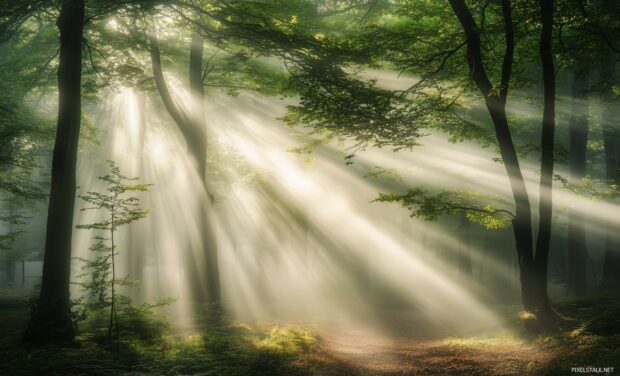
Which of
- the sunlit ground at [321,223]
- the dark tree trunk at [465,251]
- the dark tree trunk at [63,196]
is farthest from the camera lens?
the dark tree trunk at [465,251]

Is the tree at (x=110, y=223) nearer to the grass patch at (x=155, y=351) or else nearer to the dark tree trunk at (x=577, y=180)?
the grass patch at (x=155, y=351)

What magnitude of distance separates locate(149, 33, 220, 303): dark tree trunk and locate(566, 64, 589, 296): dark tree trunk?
1585 centimetres

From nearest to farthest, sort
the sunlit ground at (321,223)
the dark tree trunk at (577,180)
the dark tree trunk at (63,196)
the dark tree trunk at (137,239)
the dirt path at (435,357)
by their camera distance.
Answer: the dirt path at (435,357), the dark tree trunk at (63,196), the sunlit ground at (321,223), the dark tree trunk at (577,180), the dark tree trunk at (137,239)

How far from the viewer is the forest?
29.1 feet

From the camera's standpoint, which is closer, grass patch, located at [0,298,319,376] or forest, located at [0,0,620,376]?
grass patch, located at [0,298,319,376]

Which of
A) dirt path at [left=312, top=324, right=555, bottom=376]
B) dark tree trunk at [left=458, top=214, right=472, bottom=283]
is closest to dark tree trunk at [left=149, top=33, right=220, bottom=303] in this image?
dirt path at [left=312, top=324, right=555, bottom=376]

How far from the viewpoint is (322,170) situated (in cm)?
2370

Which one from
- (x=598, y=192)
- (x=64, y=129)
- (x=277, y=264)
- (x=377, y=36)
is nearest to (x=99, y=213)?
(x=277, y=264)

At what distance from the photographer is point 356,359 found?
412 inches

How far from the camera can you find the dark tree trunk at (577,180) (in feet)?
58.4

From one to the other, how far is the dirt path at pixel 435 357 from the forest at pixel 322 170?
0.10 meters

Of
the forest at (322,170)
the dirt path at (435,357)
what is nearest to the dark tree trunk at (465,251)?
the forest at (322,170)

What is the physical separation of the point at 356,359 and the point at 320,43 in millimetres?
8185

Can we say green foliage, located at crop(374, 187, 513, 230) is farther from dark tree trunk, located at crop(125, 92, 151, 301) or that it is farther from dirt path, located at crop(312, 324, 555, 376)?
dark tree trunk, located at crop(125, 92, 151, 301)
